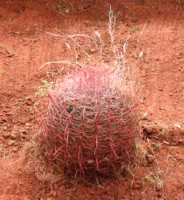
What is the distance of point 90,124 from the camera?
3338mm

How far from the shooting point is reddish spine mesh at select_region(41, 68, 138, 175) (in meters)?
3.34

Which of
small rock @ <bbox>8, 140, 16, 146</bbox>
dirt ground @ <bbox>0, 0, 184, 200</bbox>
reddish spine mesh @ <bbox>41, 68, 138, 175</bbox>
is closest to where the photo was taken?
reddish spine mesh @ <bbox>41, 68, 138, 175</bbox>

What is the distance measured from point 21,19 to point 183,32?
1.70m

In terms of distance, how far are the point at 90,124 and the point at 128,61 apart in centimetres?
179

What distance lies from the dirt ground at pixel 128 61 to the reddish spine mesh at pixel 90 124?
20 cm

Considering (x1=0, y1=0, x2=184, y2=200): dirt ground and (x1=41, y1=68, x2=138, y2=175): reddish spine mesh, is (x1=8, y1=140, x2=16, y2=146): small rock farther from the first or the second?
(x1=41, y1=68, x2=138, y2=175): reddish spine mesh

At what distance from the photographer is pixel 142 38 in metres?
5.39

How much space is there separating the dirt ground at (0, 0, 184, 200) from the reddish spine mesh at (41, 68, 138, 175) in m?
0.20

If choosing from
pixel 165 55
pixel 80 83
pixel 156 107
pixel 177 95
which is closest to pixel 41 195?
pixel 80 83

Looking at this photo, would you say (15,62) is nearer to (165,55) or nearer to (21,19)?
(21,19)

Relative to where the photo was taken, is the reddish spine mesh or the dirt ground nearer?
the reddish spine mesh

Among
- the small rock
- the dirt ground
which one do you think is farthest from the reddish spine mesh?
the small rock

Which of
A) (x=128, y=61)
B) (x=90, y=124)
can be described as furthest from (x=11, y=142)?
(x=128, y=61)

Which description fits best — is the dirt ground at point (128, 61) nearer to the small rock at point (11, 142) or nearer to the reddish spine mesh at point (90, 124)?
the small rock at point (11, 142)
